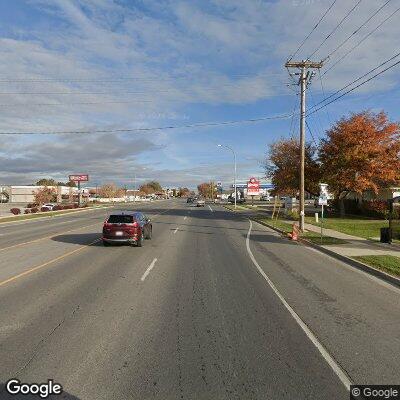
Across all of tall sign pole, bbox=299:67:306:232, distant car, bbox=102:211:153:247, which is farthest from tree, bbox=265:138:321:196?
distant car, bbox=102:211:153:247

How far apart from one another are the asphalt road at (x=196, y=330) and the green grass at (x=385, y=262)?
2.70ft

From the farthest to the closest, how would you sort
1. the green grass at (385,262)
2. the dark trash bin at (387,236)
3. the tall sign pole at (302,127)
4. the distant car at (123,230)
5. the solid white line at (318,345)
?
the tall sign pole at (302,127) < the dark trash bin at (387,236) < the distant car at (123,230) < the green grass at (385,262) < the solid white line at (318,345)

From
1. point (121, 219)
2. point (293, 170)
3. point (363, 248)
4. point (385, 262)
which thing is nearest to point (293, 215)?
point (293, 170)

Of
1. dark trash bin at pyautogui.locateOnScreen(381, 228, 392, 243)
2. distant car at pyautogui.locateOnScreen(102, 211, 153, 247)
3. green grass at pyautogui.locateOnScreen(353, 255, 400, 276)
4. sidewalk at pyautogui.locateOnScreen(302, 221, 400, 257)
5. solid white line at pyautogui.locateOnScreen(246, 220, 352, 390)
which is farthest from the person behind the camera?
dark trash bin at pyautogui.locateOnScreen(381, 228, 392, 243)

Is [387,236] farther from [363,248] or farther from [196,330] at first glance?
[196,330]

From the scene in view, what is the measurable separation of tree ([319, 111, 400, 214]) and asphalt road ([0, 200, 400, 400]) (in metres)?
26.2

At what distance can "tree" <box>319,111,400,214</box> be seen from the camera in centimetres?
3866

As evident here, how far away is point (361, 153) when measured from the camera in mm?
38719

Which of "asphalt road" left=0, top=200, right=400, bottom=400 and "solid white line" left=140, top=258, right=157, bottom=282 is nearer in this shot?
"asphalt road" left=0, top=200, right=400, bottom=400

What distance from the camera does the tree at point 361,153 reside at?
3866 centimetres

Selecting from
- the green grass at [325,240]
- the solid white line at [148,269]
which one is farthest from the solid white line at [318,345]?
the green grass at [325,240]

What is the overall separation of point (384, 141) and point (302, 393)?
127 feet

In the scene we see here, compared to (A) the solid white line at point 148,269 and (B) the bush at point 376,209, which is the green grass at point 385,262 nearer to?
(A) the solid white line at point 148,269

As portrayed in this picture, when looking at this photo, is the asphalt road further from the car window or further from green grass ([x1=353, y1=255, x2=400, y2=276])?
the car window
